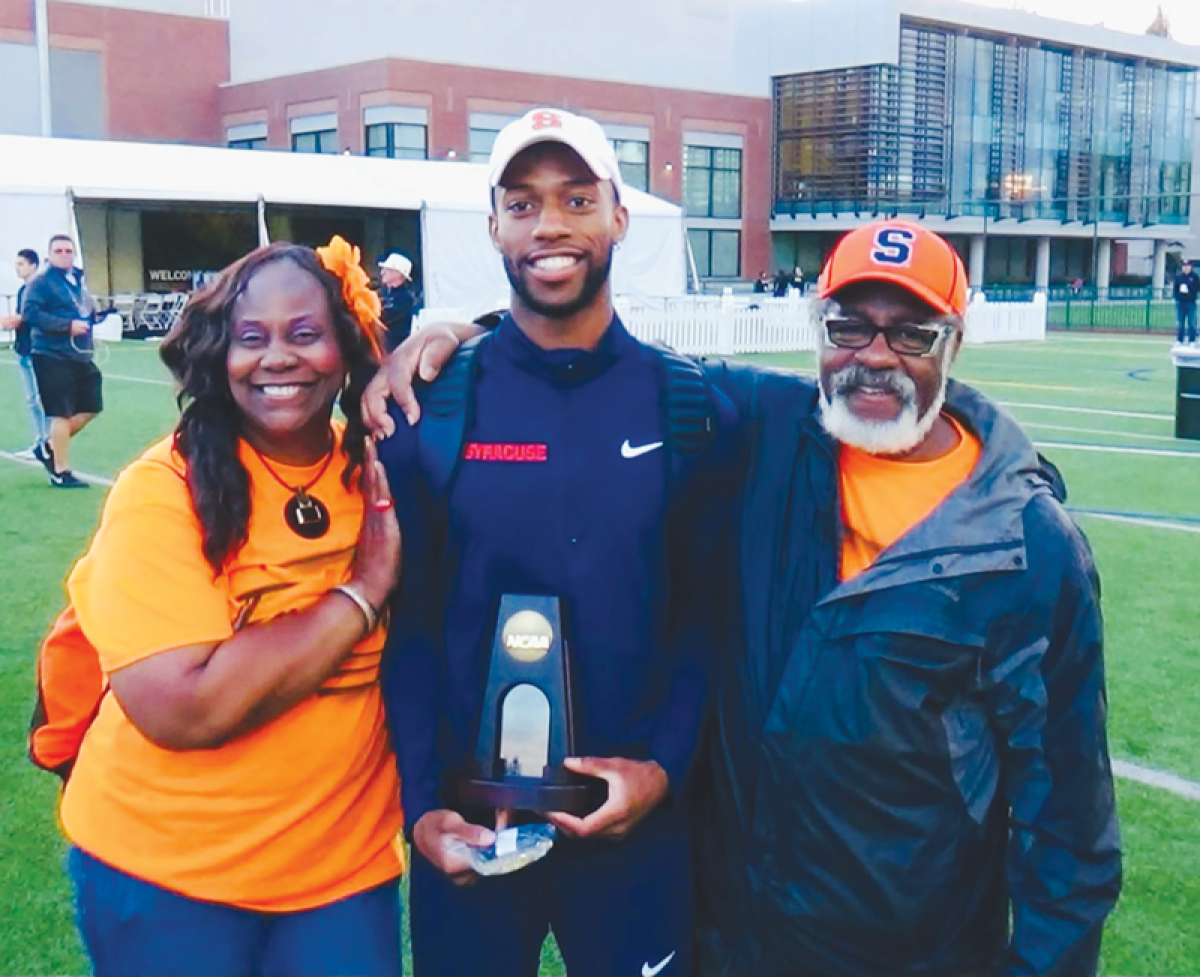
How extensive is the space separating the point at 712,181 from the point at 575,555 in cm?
4984

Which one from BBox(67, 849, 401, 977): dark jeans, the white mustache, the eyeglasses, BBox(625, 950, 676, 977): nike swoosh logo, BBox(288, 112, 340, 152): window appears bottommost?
BBox(625, 950, 676, 977): nike swoosh logo

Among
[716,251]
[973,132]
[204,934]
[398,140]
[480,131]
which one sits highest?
[973,132]

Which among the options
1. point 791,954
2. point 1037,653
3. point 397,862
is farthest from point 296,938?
point 1037,653

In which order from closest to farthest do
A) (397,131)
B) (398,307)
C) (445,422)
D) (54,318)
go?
(445,422), (54,318), (398,307), (397,131)

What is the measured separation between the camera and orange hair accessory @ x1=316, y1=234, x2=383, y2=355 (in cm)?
248

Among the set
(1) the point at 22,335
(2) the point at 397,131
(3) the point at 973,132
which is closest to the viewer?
(1) the point at 22,335

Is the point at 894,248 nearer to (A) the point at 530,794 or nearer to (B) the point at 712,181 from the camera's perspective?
(A) the point at 530,794

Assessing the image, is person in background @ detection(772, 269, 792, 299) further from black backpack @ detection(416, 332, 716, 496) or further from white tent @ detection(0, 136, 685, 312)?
black backpack @ detection(416, 332, 716, 496)

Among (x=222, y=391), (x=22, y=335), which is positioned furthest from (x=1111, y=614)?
(x=22, y=335)

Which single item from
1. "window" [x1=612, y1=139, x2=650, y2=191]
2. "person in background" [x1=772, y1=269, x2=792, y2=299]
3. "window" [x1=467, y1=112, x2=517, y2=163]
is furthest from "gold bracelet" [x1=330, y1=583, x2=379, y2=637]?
"window" [x1=612, y1=139, x2=650, y2=191]

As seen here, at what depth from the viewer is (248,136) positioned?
47.5 meters

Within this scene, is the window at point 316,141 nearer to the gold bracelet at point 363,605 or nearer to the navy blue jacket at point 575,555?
the navy blue jacket at point 575,555

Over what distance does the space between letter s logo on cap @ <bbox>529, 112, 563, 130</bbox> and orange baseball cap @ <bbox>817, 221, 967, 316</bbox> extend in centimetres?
55

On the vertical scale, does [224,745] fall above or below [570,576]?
below
